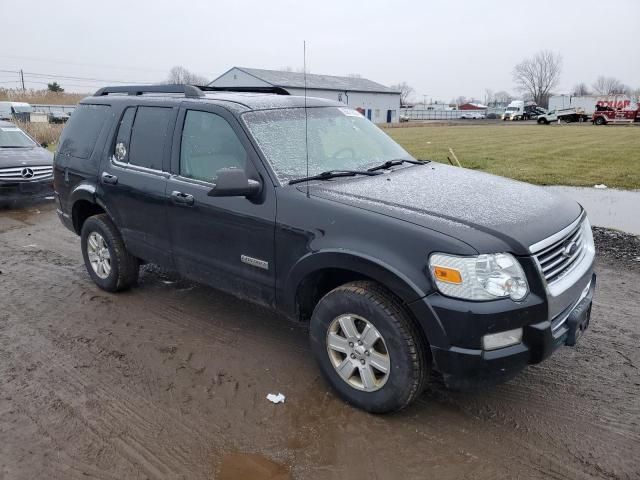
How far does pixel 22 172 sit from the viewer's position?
9.84m

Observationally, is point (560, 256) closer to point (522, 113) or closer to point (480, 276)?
point (480, 276)

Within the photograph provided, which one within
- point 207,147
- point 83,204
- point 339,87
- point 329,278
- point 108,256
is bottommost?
point 108,256

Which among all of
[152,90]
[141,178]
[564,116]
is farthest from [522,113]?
[141,178]

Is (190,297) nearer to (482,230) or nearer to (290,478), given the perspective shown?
(290,478)

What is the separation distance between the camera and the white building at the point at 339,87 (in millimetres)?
59744

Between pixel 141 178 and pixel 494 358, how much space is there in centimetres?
323

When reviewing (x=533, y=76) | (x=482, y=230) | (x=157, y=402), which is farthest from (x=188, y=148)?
(x=533, y=76)

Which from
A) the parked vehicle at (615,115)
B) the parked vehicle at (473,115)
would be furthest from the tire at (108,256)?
the parked vehicle at (473,115)

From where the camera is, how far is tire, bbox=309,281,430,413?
118 inches

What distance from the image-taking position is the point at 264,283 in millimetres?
3760

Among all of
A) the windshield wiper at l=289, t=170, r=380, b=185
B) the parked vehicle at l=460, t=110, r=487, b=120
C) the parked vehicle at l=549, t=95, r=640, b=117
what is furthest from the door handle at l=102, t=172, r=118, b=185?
the parked vehicle at l=460, t=110, r=487, b=120

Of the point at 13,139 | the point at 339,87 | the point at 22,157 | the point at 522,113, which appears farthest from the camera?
the point at 522,113

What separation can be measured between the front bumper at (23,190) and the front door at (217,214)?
694 centimetres

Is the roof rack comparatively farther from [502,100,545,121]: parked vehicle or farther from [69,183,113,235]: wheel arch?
[502,100,545,121]: parked vehicle
